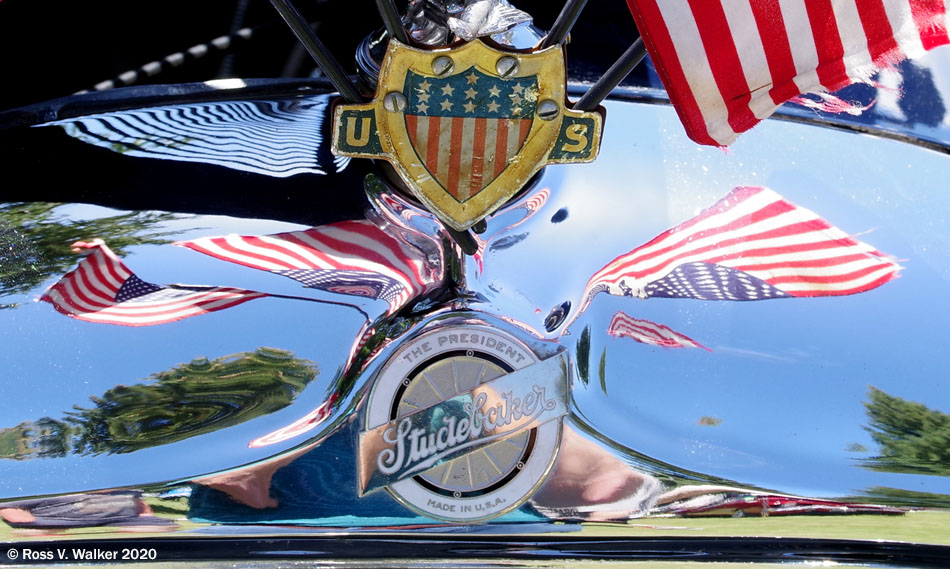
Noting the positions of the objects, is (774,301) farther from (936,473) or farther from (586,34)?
(586,34)

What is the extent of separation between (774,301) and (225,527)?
32.2 inches

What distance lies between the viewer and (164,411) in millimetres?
1369

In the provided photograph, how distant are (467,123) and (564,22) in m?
0.17

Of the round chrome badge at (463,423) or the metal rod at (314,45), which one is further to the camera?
the round chrome badge at (463,423)

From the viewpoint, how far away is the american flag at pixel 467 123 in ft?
4.15

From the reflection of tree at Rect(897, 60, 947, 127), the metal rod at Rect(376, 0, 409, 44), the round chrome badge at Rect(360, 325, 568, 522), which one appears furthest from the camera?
the reflection of tree at Rect(897, 60, 947, 127)

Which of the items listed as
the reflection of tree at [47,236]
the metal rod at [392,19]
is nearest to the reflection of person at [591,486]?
the metal rod at [392,19]

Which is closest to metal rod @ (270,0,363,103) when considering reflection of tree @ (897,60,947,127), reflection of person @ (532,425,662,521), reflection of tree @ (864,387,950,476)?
reflection of person @ (532,425,662,521)

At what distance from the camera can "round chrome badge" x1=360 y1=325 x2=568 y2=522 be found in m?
1.35

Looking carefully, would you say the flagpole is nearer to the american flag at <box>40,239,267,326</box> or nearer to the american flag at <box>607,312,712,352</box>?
the american flag at <box>40,239,267,326</box>

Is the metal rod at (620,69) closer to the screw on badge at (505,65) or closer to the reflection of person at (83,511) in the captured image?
the screw on badge at (505,65)

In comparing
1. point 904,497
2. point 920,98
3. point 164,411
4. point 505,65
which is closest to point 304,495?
point 164,411

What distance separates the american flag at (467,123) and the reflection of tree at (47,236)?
450mm

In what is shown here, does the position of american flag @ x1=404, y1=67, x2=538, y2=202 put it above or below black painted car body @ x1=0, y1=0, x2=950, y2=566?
above
